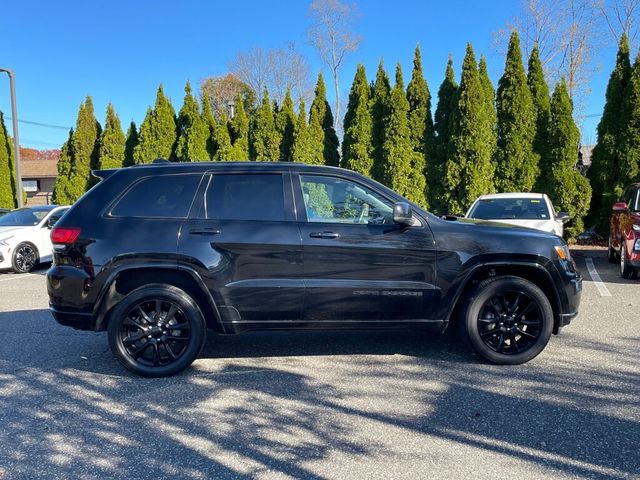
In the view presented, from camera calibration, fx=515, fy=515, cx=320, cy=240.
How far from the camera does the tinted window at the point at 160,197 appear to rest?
4.70 meters

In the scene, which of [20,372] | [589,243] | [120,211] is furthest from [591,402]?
[589,243]

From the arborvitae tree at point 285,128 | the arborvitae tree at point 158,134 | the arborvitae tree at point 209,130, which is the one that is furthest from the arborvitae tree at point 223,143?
the arborvitae tree at point 158,134

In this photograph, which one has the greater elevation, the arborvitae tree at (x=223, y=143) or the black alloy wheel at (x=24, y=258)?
A: the arborvitae tree at (x=223, y=143)

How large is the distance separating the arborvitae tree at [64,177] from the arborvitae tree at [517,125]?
15.3m

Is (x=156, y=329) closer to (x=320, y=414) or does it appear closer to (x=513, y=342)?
(x=320, y=414)

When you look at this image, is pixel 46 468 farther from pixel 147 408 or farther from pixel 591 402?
pixel 591 402

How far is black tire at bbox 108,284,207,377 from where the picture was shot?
4570 mm

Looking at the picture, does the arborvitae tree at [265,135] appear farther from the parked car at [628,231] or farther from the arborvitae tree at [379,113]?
the parked car at [628,231]

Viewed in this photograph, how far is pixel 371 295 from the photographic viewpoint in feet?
15.2

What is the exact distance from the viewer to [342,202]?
485 cm

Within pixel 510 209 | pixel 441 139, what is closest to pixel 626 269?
pixel 510 209

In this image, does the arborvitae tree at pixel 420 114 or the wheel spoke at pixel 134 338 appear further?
the arborvitae tree at pixel 420 114

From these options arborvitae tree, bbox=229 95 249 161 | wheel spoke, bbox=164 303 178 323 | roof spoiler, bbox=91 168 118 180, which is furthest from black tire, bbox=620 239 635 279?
arborvitae tree, bbox=229 95 249 161

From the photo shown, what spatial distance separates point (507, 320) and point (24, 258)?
10.7m
